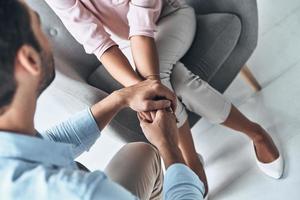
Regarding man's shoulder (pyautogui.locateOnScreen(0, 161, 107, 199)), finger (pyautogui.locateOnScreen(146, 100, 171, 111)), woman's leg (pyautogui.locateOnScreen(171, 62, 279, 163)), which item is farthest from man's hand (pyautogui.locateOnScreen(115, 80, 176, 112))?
man's shoulder (pyautogui.locateOnScreen(0, 161, 107, 199))

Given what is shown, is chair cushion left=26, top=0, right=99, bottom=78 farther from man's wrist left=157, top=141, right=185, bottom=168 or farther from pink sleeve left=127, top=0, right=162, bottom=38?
man's wrist left=157, top=141, right=185, bottom=168

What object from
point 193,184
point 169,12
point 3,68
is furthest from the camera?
point 169,12

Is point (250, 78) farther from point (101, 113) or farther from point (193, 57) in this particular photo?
point (101, 113)

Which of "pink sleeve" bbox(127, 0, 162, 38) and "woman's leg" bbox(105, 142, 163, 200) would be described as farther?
"pink sleeve" bbox(127, 0, 162, 38)

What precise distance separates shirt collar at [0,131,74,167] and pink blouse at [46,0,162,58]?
625 millimetres

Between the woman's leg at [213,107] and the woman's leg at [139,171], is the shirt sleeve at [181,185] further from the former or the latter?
the woman's leg at [213,107]

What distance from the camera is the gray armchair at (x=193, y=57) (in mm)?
1370

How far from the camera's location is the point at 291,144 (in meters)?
1.47

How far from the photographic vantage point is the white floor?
Answer: 4.67 feet

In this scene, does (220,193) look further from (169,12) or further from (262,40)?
(262,40)

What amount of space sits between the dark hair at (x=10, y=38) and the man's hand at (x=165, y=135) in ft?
1.29

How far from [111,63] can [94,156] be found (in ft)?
2.00

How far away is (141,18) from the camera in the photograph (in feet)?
4.33

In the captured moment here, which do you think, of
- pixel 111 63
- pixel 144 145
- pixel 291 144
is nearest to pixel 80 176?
pixel 144 145
